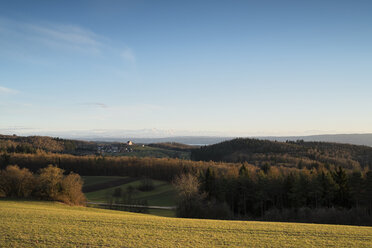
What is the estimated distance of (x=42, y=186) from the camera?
156ft

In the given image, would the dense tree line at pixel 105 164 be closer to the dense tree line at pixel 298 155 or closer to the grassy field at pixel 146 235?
the dense tree line at pixel 298 155

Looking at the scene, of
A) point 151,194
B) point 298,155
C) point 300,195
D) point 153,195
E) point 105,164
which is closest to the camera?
point 300,195

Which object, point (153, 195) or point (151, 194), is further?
point (151, 194)

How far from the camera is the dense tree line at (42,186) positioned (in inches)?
1869

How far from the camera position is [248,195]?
61406 millimetres

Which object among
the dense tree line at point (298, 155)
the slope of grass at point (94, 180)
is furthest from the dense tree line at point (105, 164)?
the dense tree line at point (298, 155)

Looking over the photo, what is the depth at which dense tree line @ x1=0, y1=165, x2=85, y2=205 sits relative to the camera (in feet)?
156

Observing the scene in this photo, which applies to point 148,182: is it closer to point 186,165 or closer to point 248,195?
point 186,165

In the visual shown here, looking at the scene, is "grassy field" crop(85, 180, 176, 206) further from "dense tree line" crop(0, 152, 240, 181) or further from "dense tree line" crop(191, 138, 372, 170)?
"dense tree line" crop(191, 138, 372, 170)

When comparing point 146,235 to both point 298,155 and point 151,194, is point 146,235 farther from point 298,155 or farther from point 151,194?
point 298,155

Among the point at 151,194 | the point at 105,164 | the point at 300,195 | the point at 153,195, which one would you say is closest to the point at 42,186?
the point at 153,195

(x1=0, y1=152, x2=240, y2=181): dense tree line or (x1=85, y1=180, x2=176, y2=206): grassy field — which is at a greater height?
(x1=0, y1=152, x2=240, y2=181): dense tree line

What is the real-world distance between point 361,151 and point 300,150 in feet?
116

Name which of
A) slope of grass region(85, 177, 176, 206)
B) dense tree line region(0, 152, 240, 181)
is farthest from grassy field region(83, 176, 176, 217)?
dense tree line region(0, 152, 240, 181)
